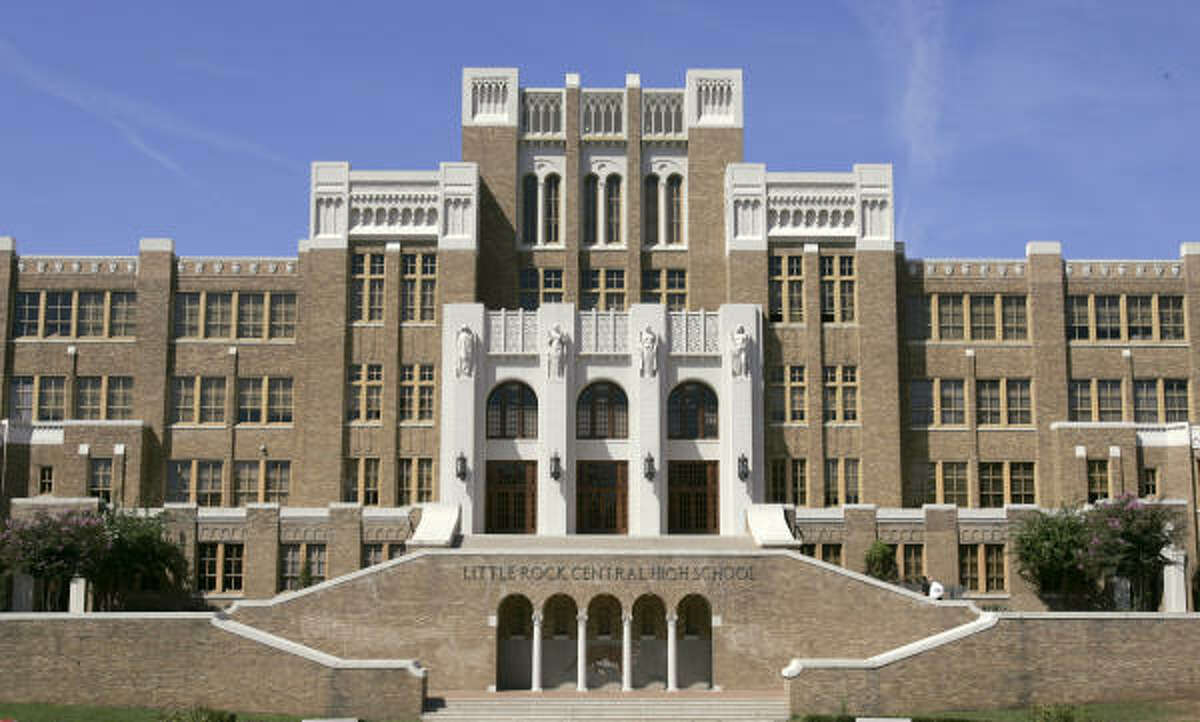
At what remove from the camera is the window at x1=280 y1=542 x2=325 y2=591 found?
54500mm

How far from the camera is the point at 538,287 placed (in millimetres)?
60562

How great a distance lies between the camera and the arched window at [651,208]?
202ft

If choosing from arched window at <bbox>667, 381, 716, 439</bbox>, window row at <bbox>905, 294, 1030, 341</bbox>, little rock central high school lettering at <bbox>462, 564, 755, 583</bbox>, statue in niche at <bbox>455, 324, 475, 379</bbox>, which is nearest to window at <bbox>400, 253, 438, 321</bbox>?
statue in niche at <bbox>455, 324, 475, 379</bbox>

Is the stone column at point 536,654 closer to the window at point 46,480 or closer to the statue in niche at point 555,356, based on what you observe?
the statue in niche at point 555,356

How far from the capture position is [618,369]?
179 feet

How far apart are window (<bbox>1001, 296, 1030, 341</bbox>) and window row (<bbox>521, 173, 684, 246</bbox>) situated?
1384 centimetres

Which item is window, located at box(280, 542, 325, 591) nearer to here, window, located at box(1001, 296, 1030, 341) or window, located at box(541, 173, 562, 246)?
window, located at box(541, 173, 562, 246)

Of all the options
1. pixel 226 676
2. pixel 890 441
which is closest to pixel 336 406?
pixel 226 676

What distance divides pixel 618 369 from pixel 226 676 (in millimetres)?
19817

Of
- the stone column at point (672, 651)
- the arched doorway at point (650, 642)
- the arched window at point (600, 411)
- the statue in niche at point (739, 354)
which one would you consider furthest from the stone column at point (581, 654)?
the statue in niche at point (739, 354)

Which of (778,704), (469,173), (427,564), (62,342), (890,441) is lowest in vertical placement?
(778,704)

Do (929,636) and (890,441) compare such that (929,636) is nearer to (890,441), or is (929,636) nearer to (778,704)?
(778,704)

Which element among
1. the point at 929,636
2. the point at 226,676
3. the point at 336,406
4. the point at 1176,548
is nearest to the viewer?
the point at 226,676

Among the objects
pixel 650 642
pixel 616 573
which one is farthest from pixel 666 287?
pixel 650 642
